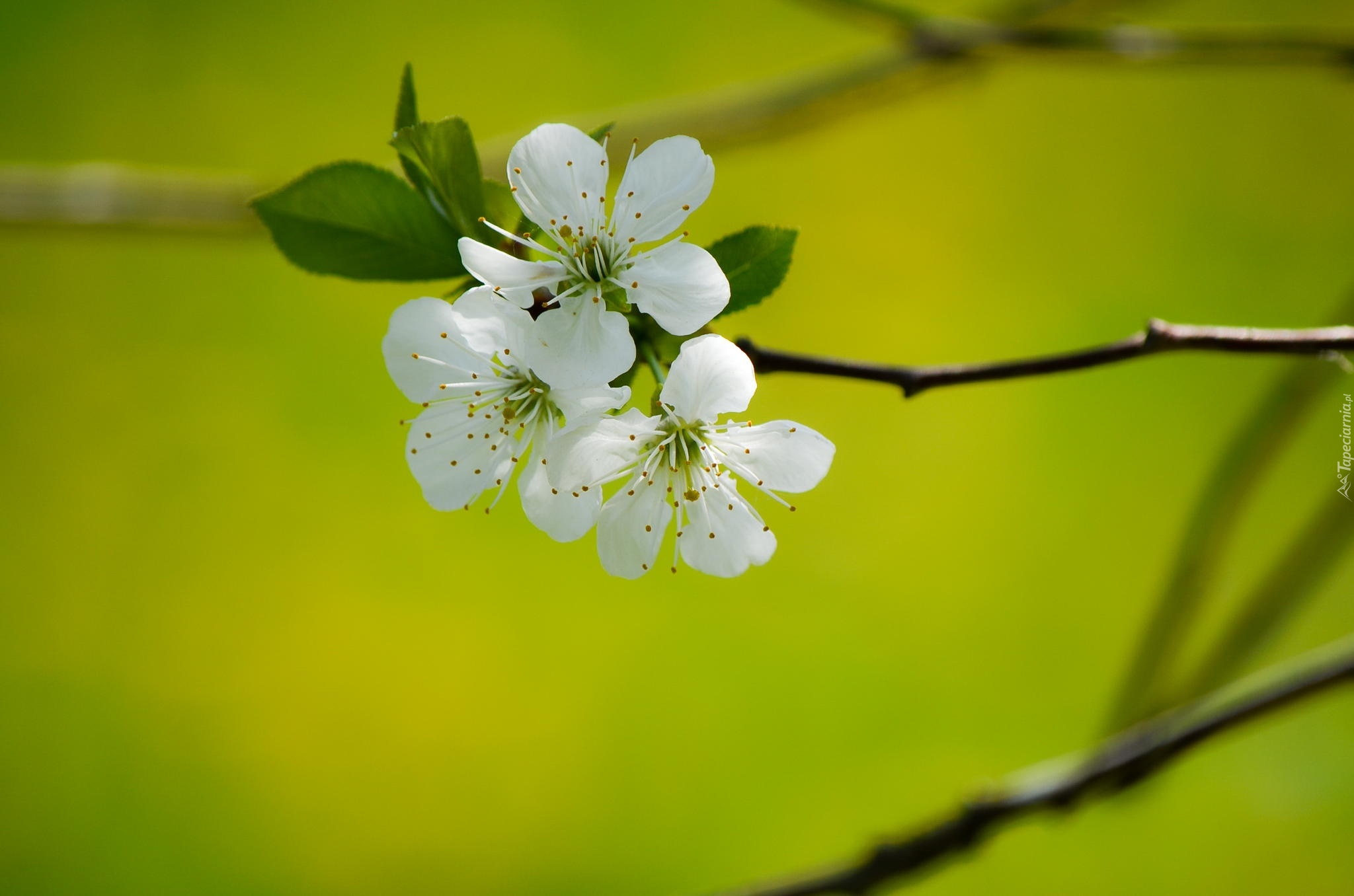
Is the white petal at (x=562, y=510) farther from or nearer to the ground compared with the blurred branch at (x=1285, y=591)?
nearer to the ground

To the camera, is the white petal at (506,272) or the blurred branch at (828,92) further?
the blurred branch at (828,92)

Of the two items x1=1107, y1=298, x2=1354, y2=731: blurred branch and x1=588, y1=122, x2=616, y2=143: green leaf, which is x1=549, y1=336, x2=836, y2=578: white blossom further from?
x1=1107, y1=298, x2=1354, y2=731: blurred branch

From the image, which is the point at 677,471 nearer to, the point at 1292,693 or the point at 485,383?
the point at 485,383

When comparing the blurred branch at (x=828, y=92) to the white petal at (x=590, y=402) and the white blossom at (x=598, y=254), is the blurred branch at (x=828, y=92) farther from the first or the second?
the white petal at (x=590, y=402)

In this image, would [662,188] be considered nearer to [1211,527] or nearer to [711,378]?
[711,378]

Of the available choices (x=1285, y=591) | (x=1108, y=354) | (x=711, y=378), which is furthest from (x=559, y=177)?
(x=1285, y=591)

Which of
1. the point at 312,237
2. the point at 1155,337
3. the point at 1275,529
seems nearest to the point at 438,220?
the point at 312,237

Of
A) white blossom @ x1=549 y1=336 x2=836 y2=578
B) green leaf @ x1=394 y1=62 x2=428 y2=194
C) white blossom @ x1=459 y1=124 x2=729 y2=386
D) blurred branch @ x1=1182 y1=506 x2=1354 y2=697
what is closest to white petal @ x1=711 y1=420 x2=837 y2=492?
white blossom @ x1=549 y1=336 x2=836 y2=578

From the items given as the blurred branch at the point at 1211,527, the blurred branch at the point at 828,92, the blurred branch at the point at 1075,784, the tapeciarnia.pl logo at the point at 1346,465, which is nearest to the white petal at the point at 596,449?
the blurred branch at the point at 1075,784
